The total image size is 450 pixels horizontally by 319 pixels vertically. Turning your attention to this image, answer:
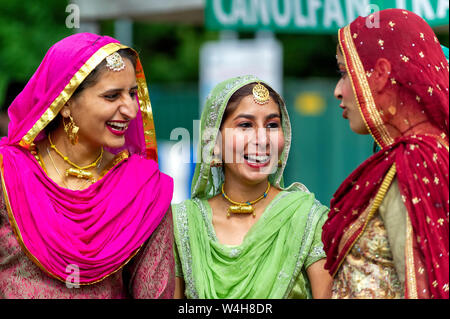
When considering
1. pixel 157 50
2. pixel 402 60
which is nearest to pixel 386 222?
pixel 402 60

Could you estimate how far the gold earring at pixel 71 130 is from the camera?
3.65m

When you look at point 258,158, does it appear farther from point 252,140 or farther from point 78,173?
point 78,173

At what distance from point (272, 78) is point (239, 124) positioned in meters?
3.05

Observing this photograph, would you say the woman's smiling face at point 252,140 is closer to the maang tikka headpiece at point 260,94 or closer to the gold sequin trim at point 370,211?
the maang tikka headpiece at point 260,94

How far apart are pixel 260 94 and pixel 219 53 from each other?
287 cm

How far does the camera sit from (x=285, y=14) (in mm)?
5711

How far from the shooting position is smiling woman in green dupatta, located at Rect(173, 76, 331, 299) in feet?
12.9

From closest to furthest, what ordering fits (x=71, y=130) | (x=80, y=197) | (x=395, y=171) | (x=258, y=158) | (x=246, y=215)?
(x=395, y=171) → (x=80, y=197) → (x=71, y=130) → (x=258, y=158) → (x=246, y=215)

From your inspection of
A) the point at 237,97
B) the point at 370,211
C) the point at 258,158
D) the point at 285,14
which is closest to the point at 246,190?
the point at 258,158

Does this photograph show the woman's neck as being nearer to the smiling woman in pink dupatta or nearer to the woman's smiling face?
Result: the woman's smiling face

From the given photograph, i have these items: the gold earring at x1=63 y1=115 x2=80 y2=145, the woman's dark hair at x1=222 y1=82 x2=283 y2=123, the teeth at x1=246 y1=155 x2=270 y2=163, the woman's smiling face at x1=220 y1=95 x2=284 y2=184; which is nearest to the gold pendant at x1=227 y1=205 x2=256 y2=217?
the woman's smiling face at x1=220 y1=95 x2=284 y2=184

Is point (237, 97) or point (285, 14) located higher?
point (285, 14)

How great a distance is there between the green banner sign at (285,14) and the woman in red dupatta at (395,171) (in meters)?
Result: 2.04

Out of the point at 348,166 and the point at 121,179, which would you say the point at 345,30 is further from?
the point at 348,166
